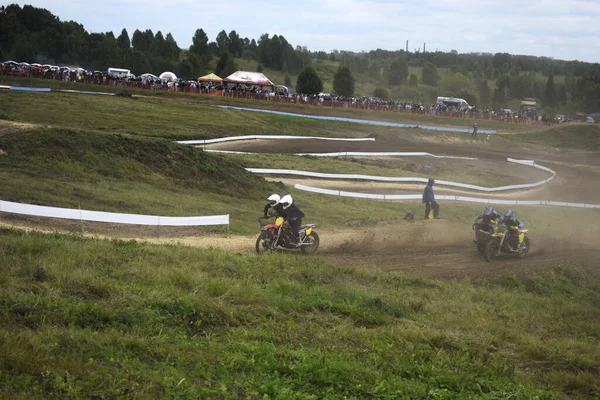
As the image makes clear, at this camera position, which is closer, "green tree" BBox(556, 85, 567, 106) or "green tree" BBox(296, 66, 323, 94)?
"green tree" BBox(296, 66, 323, 94)

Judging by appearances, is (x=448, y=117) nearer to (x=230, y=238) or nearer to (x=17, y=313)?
(x=230, y=238)

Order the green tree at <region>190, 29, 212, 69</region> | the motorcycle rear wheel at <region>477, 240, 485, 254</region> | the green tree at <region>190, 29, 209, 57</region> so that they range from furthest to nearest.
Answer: the green tree at <region>190, 29, 209, 57</region>, the green tree at <region>190, 29, 212, 69</region>, the motorcycle rear wheel at <region>477, 240, 485, 254</region>

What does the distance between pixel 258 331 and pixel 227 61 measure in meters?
94.2

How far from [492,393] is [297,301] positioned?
4.28 m

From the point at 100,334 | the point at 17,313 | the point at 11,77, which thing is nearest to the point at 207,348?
the point at 100,334

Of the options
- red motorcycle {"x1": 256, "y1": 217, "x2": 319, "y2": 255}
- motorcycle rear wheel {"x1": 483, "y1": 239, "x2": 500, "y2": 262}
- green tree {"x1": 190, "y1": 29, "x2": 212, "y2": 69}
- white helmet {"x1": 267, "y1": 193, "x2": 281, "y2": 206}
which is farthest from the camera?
green tree {"x1": 190, "y1": 29, "x2": 212, "y2": 69}

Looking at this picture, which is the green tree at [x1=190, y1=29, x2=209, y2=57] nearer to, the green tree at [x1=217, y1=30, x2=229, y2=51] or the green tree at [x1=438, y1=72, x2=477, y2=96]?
the green tree at [x1=217, y1=30, x2=229, y2=51]

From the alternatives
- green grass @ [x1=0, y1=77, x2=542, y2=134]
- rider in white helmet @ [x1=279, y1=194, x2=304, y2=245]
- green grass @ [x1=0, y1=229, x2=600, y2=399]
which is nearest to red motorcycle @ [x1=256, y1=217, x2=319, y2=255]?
rider in white helmet @ [x1=279, y1=194, x2=304, y2=245]

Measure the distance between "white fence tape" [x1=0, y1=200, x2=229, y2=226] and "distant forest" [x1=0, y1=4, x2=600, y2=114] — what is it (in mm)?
38782

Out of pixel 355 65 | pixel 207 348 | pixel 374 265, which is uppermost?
pixel 355 65

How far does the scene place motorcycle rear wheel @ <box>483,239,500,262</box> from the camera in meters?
19.6

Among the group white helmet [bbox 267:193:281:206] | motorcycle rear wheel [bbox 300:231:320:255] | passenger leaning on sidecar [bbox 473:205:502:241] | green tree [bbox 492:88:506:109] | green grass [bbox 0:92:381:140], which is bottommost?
motorcycle rear wheel [bbox 300:231:320:255]

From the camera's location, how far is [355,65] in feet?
520

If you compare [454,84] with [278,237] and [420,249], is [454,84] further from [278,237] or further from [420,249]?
[278,237]
